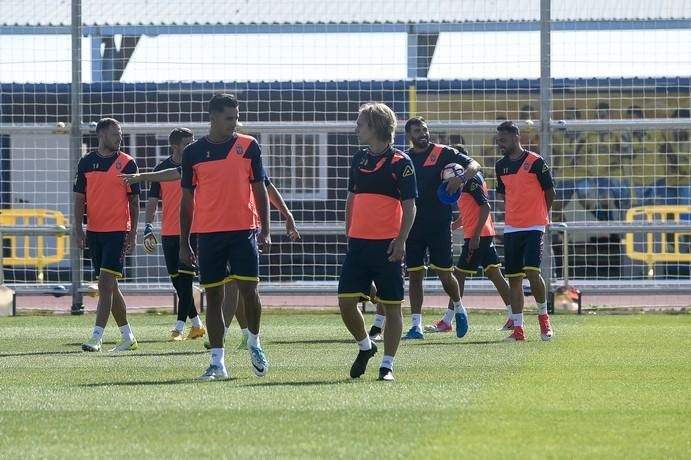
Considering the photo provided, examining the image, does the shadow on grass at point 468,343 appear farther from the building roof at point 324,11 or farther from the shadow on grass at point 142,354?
the building roof at point 324,11

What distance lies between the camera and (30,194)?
20.6 metres

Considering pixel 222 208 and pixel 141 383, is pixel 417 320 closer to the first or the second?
pixel 222 208

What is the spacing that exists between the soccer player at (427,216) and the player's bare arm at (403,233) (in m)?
4.14

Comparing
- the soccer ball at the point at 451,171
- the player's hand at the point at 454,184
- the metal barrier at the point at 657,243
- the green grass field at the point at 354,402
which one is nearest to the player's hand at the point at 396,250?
the green grass field at the point at 354,402

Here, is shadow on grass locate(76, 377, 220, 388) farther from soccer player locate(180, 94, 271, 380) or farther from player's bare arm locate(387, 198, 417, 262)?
player's bare arm locate(387, 198, 417, 262)

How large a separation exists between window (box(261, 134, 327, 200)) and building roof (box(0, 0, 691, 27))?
1.58m

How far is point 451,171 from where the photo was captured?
13828 millimetres

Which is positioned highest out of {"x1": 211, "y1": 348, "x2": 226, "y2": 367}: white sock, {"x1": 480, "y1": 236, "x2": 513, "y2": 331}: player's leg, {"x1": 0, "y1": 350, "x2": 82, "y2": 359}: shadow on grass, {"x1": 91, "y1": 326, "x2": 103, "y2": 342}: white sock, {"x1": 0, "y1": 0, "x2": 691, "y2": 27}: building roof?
{"x1": 0, "y1": 0, "x2": 691, "y2": 27}: building roof

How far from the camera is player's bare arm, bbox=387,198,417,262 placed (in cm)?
958

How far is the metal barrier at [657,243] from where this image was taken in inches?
847

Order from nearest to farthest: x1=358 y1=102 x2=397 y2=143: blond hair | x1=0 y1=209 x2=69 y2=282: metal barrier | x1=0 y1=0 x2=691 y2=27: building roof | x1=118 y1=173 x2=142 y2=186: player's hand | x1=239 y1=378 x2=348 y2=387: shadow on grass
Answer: x1=239 y1=378 x2=348 y2=387: shadow on grass
x1=358 y1=102 x2=397 y2=143: blond hair
x1=118 y1=173 x2=142 y2=186: player's hand
x1=0 y1=0 x2=691 y2=27: building roof
x1=0 y1=209 x2=69 y2=282: metal barrier

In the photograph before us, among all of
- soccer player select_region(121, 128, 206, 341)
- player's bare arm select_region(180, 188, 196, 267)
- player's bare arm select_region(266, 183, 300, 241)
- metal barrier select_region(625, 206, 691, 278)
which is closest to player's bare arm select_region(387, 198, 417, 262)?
player's bare arm select_region(180, 188, 196, 267)

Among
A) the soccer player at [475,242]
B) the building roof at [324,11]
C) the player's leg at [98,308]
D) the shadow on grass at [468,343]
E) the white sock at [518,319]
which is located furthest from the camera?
Result: the building roof at [324,11]

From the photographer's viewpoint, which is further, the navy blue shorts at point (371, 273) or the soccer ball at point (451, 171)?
the soccer ball at point (451, 171)
